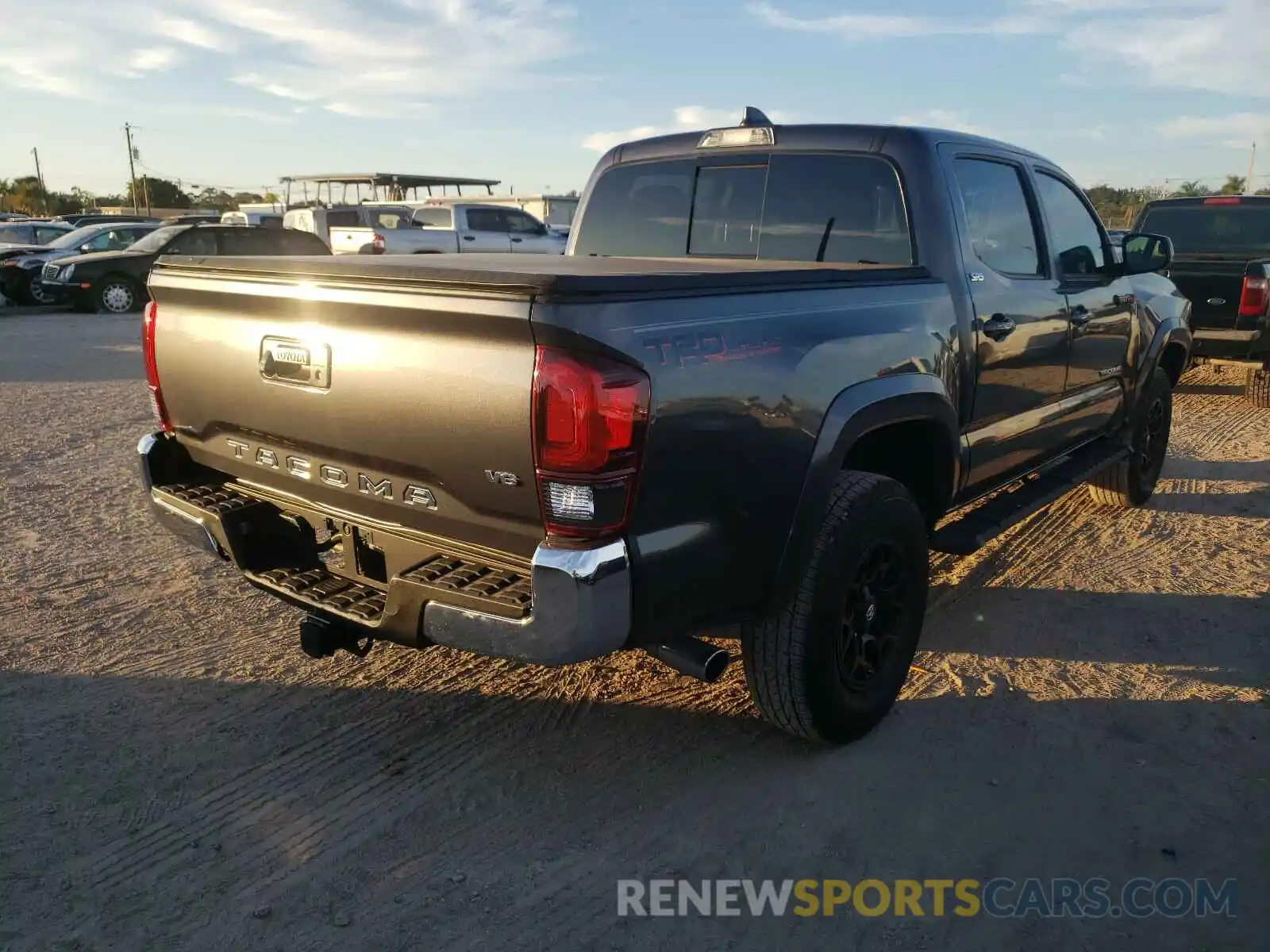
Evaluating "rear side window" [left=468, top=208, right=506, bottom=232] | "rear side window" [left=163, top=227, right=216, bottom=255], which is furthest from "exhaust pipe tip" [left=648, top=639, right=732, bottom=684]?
"rear side window" [left=468, top=208, right=506, bottom=232]

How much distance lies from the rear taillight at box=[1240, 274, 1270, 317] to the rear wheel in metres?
16.5

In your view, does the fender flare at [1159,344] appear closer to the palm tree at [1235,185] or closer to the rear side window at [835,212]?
the rear side window at [835,212]

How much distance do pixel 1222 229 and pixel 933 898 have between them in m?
10.1

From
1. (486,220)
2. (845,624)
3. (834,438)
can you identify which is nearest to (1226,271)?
(845,624)

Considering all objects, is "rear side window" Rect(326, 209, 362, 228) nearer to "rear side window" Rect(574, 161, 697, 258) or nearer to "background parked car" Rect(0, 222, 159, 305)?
"background parked car" Rect(0, 222, 159, 305)

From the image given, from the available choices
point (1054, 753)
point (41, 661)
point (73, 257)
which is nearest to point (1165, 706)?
point (1054, 753)

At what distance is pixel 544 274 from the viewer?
2.25 metres

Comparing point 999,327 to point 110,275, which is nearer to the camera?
point 999,327

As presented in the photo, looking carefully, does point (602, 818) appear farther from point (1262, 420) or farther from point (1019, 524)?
point (1262, 420)

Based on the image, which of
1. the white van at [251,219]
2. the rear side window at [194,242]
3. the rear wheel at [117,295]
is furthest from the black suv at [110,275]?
the white van at [251,219]

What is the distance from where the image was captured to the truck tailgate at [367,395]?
7.76 feet

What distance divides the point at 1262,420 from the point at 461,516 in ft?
29.0

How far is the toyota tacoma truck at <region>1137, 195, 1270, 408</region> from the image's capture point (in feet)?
29.3

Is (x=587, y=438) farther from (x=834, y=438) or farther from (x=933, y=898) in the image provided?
(x=933, y=898)
